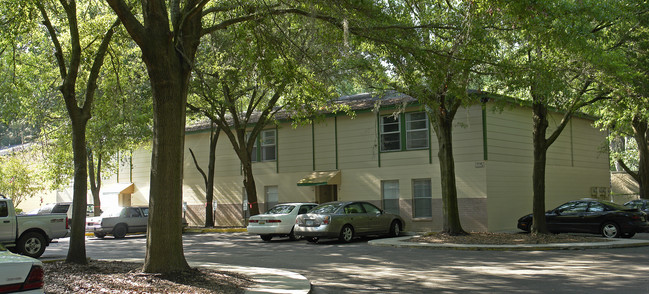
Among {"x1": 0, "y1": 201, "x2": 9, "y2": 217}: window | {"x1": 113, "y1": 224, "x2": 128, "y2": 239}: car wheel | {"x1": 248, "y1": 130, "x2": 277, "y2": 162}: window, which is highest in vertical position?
{"x1": 248, "y1": 130, "x2": 277, "y2": 162}: window

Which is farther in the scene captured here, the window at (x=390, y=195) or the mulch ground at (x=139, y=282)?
the window at (x=390, y=195)

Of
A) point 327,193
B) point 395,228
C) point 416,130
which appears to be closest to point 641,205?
point 416,130

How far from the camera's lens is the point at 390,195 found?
2611cm

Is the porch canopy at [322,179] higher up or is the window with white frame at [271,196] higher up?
the porch canopy at [322,179]

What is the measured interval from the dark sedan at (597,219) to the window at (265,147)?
13.8m

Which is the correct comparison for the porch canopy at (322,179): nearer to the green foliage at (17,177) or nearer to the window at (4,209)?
the window at (4,209)

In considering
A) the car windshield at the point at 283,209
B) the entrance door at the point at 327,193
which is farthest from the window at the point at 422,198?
the car windshield at the point at 283,209

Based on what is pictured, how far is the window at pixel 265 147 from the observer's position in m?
30.5

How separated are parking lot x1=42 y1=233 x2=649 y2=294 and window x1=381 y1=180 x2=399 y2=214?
703cm

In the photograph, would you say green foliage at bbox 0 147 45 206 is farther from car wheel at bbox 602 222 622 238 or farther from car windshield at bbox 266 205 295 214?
car wheel at bbox 602 222 622 238

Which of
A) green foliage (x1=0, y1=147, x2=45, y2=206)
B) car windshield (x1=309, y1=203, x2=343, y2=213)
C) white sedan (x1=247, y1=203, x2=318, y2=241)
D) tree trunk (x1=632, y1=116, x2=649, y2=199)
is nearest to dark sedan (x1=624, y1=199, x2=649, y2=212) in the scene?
tree trunk (x1=632, y1=116, x2=649, y2=199)

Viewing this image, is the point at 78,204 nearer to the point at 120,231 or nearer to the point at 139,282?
the point at 139,282

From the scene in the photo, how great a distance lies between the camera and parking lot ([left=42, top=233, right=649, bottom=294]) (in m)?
10.0

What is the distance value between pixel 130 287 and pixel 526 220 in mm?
16935
